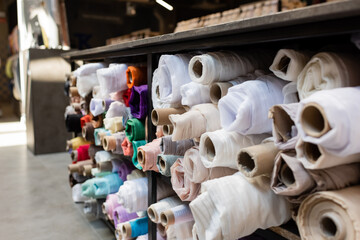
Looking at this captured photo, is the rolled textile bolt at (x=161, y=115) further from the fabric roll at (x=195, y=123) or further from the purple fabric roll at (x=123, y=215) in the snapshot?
the purple fabric roll at (x=123, y=215)

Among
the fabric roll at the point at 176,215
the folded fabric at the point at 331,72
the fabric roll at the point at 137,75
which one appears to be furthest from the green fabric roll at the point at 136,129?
the folded fabric at the point at 331,72

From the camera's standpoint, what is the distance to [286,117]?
840 mm

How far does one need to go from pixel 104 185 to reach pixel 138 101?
0.69 metres

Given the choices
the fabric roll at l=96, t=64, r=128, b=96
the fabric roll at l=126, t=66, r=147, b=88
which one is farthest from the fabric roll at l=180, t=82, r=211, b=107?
the fabric roll at l=96, t=64, r=128, b=96

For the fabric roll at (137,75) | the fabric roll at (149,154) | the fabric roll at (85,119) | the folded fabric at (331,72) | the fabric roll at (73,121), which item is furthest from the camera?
the fabric roll at (73,121)

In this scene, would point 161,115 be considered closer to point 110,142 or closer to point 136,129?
point 136,129

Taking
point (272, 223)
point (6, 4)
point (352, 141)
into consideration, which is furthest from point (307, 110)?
point (6, 4)

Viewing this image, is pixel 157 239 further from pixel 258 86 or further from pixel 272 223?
pixel 258 86

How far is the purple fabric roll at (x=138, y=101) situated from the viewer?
162 centimetres

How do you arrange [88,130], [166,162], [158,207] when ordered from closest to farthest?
[166,162]
[158,207]
[88,130]

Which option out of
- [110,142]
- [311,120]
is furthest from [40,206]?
[311,120]

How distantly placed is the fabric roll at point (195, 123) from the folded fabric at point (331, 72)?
0.37 m

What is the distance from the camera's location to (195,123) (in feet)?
3.73

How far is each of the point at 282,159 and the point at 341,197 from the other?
0.16 metres
